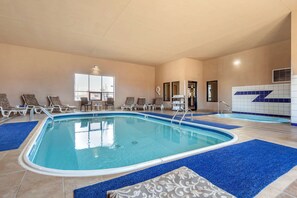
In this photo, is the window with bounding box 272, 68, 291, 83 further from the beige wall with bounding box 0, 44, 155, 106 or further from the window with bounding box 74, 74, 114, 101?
the window with bounding box 74, 74, 114, 101

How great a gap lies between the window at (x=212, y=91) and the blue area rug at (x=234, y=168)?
268 inches

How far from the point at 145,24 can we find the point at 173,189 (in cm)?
484

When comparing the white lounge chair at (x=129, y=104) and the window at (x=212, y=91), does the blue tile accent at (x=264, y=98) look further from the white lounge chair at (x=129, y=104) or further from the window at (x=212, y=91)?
the white lounge chair at (x=129, y=104)

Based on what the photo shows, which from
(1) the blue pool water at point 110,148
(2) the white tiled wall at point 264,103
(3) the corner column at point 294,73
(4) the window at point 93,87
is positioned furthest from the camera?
(4) the window at point 93,87

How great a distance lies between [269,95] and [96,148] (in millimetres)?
6966

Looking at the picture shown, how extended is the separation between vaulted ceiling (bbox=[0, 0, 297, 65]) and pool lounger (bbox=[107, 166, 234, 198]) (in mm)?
3922

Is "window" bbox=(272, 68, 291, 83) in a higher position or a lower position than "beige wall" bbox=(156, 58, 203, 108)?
lower

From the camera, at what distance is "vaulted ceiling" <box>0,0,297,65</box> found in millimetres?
3869

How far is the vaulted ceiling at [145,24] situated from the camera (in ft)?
12.7

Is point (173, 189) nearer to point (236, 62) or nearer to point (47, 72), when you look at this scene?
point (236, 62)

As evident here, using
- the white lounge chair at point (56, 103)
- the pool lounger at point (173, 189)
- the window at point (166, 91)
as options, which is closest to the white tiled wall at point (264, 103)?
the window at point (166, 91)

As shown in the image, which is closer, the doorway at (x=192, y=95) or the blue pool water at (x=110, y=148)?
the blue pool water at (x=110, y=148)

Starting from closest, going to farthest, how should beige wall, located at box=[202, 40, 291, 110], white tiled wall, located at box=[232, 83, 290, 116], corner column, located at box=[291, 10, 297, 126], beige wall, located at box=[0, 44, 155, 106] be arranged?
1. corner column, located at box=[291, 10, 297, 126]
2. white tiled wall, located at box=[232, 83, 290, 116]
3. beige wall, located at box=[202, 40, 291, 110]
4. beige wall, located at box=[0, 44, 155, 106]

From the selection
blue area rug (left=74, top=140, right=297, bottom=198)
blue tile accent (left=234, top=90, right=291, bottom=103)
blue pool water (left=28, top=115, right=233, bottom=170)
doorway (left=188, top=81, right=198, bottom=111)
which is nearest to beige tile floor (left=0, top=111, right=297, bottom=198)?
blue area rug (left=74, top=140, right=297, bottom=198)
